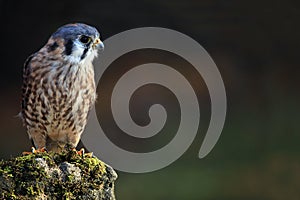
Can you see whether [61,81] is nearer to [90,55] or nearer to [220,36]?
[90,55]

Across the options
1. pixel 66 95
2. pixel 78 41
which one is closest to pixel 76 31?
pixel 78 41

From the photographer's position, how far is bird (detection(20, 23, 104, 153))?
398 centimetres

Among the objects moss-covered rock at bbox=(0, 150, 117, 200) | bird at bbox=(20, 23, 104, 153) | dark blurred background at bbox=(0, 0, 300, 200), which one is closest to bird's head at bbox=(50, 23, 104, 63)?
bird at bbox=(20, 23, 104, 153)

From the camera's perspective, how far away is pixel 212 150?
7.82 meters

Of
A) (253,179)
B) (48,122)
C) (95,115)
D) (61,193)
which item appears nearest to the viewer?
(61,193)

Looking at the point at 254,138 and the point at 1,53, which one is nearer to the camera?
the point at 254,138

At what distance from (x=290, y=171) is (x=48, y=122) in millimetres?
3961

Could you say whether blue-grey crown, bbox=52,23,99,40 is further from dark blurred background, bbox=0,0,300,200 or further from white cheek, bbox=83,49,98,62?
dark blurred background, bbox=0,0,300,200

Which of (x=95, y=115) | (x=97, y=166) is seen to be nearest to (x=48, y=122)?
(x=97, y=166)

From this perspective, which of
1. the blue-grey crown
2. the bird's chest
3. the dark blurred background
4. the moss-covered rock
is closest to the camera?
the moss-covered rock

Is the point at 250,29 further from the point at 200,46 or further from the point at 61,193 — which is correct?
the point at 61,193

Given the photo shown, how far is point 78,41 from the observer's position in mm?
3984

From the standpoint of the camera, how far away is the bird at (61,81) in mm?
3984

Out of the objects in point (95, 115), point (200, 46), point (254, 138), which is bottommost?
point (254, 138)
